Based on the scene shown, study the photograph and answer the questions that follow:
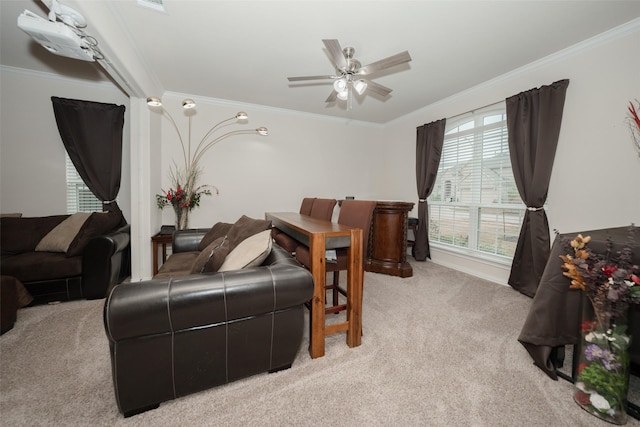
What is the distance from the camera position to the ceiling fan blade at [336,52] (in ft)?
5.77

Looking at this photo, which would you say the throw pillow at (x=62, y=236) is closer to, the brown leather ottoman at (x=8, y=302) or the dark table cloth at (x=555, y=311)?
the brown leather ottoman at (x=8, y=302)

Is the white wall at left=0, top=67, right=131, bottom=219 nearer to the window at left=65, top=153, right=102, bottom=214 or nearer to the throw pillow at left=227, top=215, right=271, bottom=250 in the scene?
the window at left=65, top=153, right=102, bottom=214

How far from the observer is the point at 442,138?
12.5 feet

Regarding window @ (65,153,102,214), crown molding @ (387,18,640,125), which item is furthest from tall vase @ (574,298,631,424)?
window @ (65,153,102,214)

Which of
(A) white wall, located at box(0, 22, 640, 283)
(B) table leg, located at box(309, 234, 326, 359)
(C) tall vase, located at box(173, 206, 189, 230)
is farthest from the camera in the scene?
(C) tall vase, located at box(173, 206, 189, 230)

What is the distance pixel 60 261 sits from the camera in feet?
7.88

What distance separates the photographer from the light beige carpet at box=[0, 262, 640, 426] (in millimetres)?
1234

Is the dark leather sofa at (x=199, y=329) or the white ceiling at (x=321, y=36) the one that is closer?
the dark leather sofa at (x=199, y=329)

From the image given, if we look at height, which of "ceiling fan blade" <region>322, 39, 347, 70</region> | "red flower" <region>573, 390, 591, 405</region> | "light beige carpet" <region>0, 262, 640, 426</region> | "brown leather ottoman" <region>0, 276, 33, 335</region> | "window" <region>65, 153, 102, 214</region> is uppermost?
"ceiling fan blade" <region>322, 39, 347, 70</region>

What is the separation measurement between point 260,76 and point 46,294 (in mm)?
3318

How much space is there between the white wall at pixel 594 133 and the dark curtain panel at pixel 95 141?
5232 millimetres

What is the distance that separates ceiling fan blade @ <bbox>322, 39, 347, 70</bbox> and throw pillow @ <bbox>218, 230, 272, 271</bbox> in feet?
4.80

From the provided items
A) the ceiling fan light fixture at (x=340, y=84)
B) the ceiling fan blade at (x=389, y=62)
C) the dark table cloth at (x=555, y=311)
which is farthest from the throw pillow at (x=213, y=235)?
the dark table cloth at (x=555, y=311)

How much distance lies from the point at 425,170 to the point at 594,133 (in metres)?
1.94
